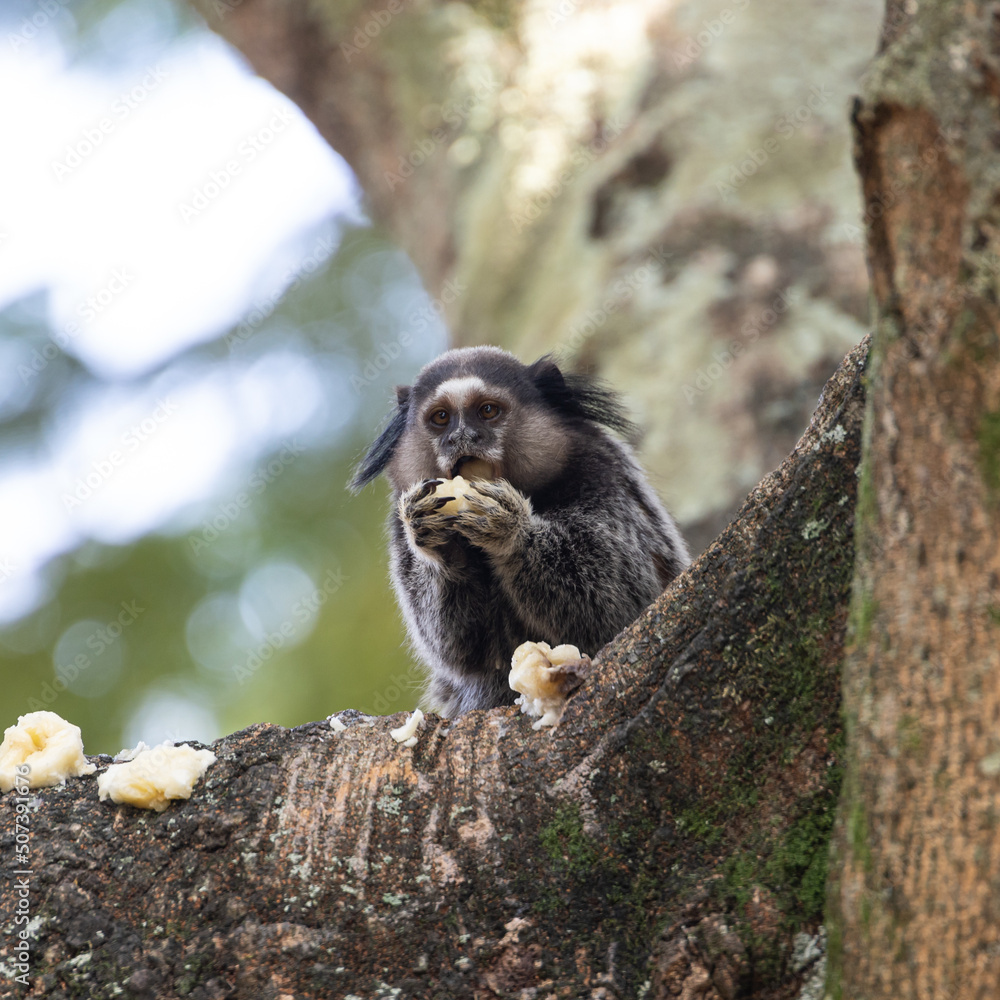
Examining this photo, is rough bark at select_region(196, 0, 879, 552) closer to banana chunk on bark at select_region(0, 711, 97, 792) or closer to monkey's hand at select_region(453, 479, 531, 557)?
monkey's hand at select_region(453, 479, 531, 557)

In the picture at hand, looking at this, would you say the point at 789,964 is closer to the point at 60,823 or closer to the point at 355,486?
the point at 60,823

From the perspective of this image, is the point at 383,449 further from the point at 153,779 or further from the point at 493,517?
the point at 153,779

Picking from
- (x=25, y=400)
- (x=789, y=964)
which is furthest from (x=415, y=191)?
(x=789, y=964)

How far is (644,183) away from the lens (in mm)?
5219

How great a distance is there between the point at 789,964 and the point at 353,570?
6992 mm

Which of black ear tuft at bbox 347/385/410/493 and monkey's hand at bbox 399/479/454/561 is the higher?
black ear tuft at bbox 347/385/410/493

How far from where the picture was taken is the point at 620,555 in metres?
3.77

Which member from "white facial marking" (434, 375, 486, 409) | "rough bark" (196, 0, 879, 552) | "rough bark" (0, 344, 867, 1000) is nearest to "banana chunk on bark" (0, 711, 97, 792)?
"rough bark" (0, 344, 867, 1000)

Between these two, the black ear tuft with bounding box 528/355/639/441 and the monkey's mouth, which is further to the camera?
the black ear tuft with bounding box 528/355/639/441

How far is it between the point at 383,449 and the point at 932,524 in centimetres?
326

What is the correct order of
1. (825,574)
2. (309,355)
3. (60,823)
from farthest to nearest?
(309,355) → (60,823) → (825,574)

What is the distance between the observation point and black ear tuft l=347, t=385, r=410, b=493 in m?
4.36

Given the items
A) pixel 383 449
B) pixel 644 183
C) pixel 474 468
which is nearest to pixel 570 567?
pixel 474 468

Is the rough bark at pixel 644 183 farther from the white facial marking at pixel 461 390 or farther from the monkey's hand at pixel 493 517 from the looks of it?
the monkey's hand at pixel 493 517
